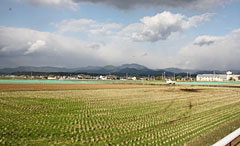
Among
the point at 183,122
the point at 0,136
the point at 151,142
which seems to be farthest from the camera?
the point at 183,122

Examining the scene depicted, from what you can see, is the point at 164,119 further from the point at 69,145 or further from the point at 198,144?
the point at 69,145

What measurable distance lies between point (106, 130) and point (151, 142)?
3344mm

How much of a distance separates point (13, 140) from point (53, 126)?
3.30 m

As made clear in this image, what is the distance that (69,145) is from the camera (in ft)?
31.3

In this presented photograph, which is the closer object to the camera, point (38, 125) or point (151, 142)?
point (151, 142)

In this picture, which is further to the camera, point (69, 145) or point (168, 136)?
point (168, 136)

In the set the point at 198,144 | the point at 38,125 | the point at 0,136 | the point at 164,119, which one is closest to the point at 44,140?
the point at 0,136

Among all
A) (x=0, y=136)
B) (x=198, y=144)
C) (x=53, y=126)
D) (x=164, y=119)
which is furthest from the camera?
(x=164, y=119)

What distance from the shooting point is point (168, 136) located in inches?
434

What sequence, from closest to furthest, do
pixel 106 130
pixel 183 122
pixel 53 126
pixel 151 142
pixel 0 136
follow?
pixel 151 142 → pixel 0 136 → pixel 106 130 → pixel 53 126 → pixel 183 122

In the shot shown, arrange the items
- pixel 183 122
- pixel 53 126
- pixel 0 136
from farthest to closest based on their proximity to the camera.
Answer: pixel 183 122
pixel 53 126
pixel 0 136

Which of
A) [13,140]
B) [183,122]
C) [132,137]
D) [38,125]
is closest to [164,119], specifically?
[183,122]

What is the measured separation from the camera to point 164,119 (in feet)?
50.8

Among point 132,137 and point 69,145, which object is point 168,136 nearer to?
point 132,137
